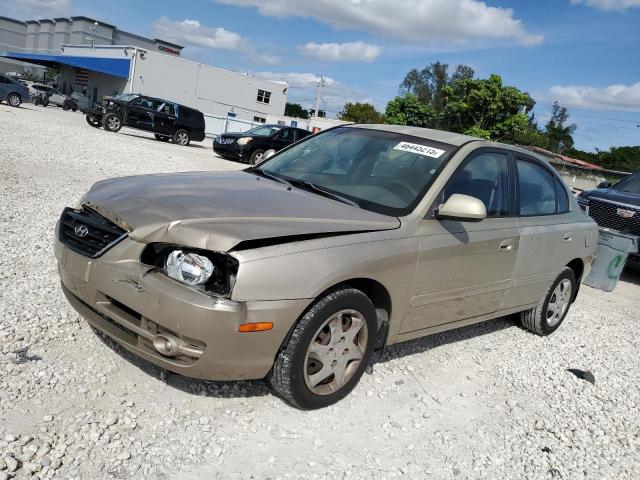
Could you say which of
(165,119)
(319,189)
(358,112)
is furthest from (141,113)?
(358,112)

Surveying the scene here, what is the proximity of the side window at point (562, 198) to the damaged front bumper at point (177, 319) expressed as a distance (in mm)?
3402

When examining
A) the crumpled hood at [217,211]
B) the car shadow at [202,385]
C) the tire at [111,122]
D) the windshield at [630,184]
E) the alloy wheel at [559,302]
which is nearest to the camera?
the crumpled hood at [217,211]

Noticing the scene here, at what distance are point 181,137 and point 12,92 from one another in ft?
33.8

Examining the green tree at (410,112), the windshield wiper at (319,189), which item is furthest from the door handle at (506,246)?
the green tree at (410,112)

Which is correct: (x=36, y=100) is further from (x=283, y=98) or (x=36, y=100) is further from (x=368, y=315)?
(x=368, y=315)

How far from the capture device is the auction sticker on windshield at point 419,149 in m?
4.07

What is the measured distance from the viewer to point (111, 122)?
2114 centimetres

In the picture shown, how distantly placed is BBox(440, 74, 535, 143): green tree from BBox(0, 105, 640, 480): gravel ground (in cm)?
3941

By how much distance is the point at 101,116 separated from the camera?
849 inches

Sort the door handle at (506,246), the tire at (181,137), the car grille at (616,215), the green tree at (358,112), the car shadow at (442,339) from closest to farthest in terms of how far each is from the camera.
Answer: the door handle at (506,246), the car shadow at (442,339), the car grille at (616,215), the tire at (181,137), the green tree at (358,112)

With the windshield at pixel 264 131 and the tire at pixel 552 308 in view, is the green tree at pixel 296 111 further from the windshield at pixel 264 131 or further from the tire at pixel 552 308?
the tire at pixel 552 308

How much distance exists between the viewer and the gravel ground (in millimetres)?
2717

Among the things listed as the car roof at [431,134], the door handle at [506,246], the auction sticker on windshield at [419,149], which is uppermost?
the car roof at [431,134]

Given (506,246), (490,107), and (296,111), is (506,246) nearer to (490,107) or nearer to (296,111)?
(490,107)
